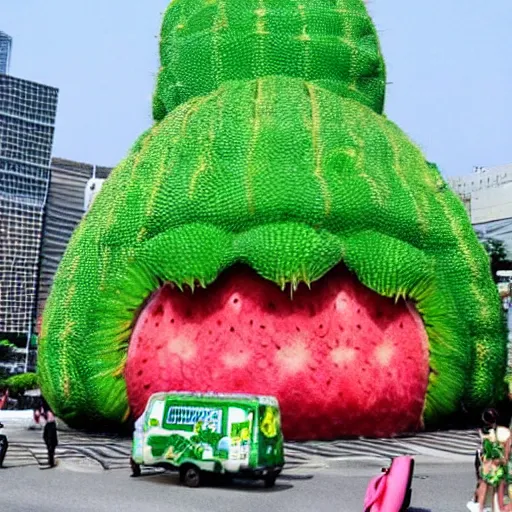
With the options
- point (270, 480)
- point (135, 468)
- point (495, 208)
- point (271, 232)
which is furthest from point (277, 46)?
point (495, 208)

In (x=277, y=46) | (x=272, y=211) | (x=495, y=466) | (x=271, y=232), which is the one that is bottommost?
(x=495, y=466)

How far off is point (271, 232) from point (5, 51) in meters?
122

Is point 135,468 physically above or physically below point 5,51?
below

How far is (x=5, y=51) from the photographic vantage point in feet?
424

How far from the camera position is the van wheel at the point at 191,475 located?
35.1ft

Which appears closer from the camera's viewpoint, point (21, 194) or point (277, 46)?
point (277, 46)

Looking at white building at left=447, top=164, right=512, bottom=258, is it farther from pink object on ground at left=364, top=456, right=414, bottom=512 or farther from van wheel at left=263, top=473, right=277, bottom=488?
pink object on ground at left=364, top=456, right=414, bottom=512

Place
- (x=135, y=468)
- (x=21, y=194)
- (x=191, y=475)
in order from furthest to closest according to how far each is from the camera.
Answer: (x=21, y=194) < (x=135, y=468) < (x=191, y=475)

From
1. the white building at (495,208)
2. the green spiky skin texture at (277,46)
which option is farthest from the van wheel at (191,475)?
the white building at (495,208)

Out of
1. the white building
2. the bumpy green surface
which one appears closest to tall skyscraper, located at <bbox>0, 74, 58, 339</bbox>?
the white building

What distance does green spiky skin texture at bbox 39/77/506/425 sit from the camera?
47.9 feet

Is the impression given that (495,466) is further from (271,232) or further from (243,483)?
(271,232)

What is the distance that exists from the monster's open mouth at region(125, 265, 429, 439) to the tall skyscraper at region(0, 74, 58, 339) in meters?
71.6

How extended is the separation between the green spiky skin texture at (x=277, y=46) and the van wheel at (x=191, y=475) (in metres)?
8.44
